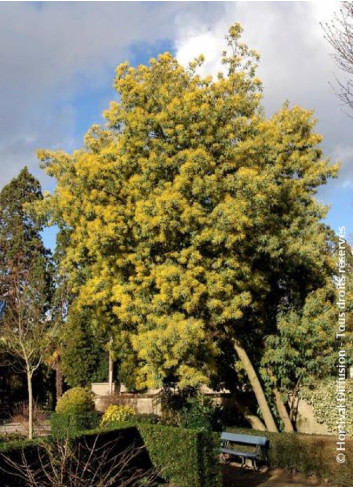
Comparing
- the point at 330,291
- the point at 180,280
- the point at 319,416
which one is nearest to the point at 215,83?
the point at 180,280

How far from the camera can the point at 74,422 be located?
13977mm

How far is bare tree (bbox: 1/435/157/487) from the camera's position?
4.40 metres

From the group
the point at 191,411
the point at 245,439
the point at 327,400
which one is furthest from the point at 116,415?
the point at 327,400

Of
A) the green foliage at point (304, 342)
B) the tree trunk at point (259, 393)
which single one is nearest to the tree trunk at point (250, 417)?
the tree trunk at point (259, 393)

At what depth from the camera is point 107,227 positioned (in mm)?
11328

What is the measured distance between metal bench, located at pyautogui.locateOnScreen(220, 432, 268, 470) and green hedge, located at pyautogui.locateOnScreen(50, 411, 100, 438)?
4.02m

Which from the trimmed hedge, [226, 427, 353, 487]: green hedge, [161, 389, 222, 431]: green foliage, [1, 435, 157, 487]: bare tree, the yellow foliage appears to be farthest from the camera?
[161, 389, 222, 431]: green foliage

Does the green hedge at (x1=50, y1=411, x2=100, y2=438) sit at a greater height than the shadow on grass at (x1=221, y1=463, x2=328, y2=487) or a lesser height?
greater

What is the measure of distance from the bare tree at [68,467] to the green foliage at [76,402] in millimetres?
6140

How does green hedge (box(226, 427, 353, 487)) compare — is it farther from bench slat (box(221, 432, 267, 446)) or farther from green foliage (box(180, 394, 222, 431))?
green foliage (box(180, 394, 222, 431))

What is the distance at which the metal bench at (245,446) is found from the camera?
1095 cm

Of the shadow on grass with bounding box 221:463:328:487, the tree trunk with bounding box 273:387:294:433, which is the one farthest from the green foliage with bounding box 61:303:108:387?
the shadow on grass with bounding box 221:463:328:487

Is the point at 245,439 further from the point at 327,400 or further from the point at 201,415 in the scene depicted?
the point at 327,400

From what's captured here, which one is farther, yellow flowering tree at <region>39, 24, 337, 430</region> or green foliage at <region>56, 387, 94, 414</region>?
green foliage at <region>56, 387, 94, 414</region>
